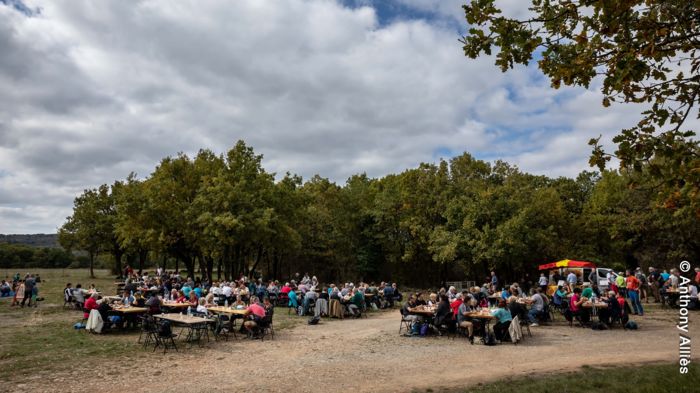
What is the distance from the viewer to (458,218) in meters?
33.3

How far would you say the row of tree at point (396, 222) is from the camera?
98.9ft

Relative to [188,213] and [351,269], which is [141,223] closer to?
[188,213]

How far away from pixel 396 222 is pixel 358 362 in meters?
28.8

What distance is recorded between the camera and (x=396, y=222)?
38.8 meters

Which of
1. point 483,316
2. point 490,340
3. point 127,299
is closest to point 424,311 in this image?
point 483,316

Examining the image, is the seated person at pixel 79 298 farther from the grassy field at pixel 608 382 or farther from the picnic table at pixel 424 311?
the grassy field at pixel 608 382

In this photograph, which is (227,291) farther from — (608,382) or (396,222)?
(396,222)

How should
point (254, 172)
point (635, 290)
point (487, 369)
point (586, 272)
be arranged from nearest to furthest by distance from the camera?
point (487, 369)
point (635, 290)
point (586, 272)
point (254, 172)

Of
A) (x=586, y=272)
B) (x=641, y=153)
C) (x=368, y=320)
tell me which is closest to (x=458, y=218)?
(x=586, y=272)

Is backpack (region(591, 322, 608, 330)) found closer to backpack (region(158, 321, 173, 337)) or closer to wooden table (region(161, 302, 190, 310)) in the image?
backpack (region(158, 321, 173, 337))

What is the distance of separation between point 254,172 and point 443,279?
17.8m

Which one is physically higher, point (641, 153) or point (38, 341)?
point (641, 153)

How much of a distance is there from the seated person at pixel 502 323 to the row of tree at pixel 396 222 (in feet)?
58.9

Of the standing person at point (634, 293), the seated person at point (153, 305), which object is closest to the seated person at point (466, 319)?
the standing person at point (634, 293)
